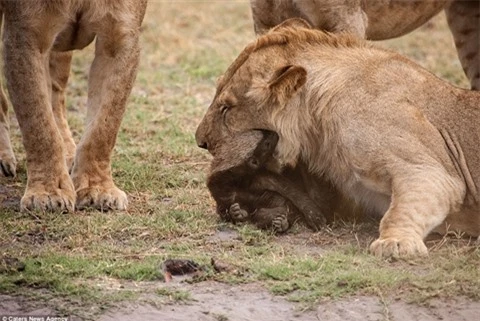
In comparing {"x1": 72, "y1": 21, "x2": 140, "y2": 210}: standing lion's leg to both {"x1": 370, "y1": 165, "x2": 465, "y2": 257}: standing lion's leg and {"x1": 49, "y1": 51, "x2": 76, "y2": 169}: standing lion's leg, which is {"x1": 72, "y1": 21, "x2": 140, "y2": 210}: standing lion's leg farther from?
{"x1": 370, "y1": 165, "x2": 465, "y2": 257}: standing lion's leg

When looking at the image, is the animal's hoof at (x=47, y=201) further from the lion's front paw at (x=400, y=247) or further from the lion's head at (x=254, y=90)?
the lion's front paw at (x=400, y=247)

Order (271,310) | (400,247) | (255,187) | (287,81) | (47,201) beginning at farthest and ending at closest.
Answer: (47,201), (255,187), (287,81), (400,247), (271,310)

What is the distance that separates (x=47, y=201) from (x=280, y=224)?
3.38 feet

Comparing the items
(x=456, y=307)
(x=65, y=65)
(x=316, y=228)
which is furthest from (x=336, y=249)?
(x=65, y=65)

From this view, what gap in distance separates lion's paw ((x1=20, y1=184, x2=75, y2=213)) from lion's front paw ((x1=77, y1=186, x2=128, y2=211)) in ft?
0.30

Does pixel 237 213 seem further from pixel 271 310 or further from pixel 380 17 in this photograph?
pixel 380 17

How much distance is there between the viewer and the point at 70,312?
4.14 m

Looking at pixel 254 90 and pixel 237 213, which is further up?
pixel 254 90

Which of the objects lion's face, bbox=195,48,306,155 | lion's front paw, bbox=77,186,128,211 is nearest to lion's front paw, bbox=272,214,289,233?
lion's face, bbox=195,48,306,155

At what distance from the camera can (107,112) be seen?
222 inches

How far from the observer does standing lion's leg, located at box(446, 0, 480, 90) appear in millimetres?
7301

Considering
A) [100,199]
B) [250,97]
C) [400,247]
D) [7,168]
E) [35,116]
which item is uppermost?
[250,97]

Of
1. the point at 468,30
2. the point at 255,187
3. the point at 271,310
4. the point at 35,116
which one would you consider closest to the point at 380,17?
the point at 468,30

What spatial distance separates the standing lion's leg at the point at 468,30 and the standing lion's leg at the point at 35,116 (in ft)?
9.00
